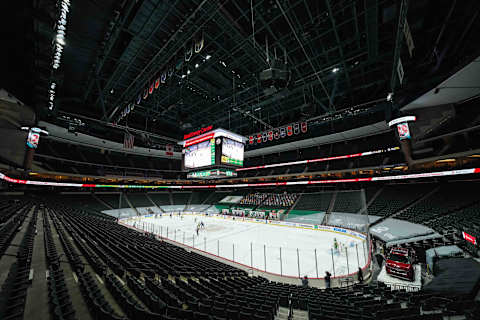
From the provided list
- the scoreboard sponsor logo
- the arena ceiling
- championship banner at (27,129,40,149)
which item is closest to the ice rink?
the scoreboard sponsor logo

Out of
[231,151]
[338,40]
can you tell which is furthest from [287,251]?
[338,40]

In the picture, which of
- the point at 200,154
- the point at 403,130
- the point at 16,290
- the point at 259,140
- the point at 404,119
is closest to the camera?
the point at 16,290

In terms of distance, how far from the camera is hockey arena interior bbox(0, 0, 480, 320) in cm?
457

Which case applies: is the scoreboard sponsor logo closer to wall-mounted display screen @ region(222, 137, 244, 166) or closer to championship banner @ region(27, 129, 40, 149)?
wall-mounted display screen @ region(222, 137, 244, 166)

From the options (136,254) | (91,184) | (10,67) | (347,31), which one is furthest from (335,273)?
(91,184)

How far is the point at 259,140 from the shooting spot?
1805 cm

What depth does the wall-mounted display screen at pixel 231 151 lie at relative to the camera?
1436 centimetres

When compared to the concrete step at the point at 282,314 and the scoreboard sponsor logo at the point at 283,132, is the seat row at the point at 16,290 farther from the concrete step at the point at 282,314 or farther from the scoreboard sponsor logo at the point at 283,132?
the scoreboard sponsor logo at the point at 283,132

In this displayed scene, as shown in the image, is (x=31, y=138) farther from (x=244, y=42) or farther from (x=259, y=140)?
(x=259, y=140)

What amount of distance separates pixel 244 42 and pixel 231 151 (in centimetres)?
774

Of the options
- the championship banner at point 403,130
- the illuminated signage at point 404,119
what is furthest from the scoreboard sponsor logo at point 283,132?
the championship banner at point 403,130

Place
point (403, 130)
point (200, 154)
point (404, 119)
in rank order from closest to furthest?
point (404, 119) < point (403, 130) < point (200, 154)

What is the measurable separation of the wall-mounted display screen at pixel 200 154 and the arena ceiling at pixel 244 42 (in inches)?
114

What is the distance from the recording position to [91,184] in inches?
1145
